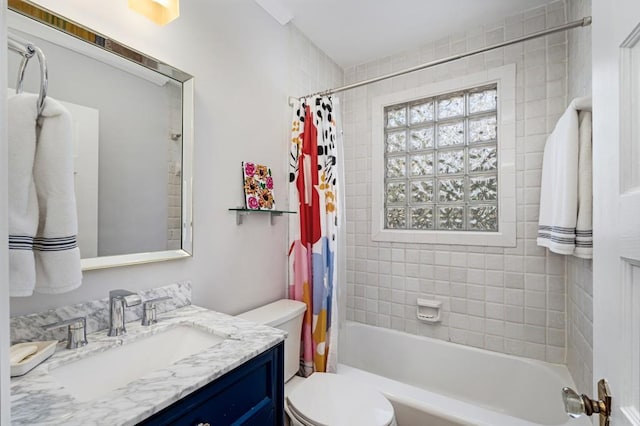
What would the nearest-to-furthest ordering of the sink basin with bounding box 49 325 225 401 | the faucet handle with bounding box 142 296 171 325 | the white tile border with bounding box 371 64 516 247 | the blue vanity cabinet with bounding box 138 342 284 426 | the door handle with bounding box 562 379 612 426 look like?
the door handle with bounding box 562 379 612 426
the blue vanity cabinet with bounding box 138 342 284 426
the sink basin with bounding box 49 325 225 401
the faucet handle with bounding box 142 296 171 325
the white tile border with bounding box 371 64 516 247

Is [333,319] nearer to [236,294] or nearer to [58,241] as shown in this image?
[236,294]

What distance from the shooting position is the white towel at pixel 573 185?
1.28m

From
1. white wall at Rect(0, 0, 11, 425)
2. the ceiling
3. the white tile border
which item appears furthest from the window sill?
white wall at Rect(0, 0, 11, 425)

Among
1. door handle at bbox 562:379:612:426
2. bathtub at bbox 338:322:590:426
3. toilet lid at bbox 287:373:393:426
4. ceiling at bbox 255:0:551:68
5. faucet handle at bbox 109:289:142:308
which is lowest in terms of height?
bathtub at bbox 338:322:590:426

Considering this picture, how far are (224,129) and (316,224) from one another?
718mm

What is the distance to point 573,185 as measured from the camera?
1323 millimetres

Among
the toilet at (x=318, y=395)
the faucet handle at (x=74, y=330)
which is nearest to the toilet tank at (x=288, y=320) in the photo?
the toilet at (x=318, y=395)

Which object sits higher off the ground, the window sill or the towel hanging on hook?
the towel hanging on hook

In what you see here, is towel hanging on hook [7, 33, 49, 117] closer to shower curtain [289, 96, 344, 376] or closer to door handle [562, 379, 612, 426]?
shower curtain [289, 96, 344, 376]

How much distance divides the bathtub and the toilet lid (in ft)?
0.57

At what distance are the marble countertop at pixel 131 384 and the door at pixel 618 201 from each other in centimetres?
80

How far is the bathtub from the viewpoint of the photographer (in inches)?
52.7

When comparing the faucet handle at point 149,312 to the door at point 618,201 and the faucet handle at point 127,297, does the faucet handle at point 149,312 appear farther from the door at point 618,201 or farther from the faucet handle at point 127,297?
the door at point 618,201

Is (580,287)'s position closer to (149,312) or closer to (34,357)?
(149,312)
